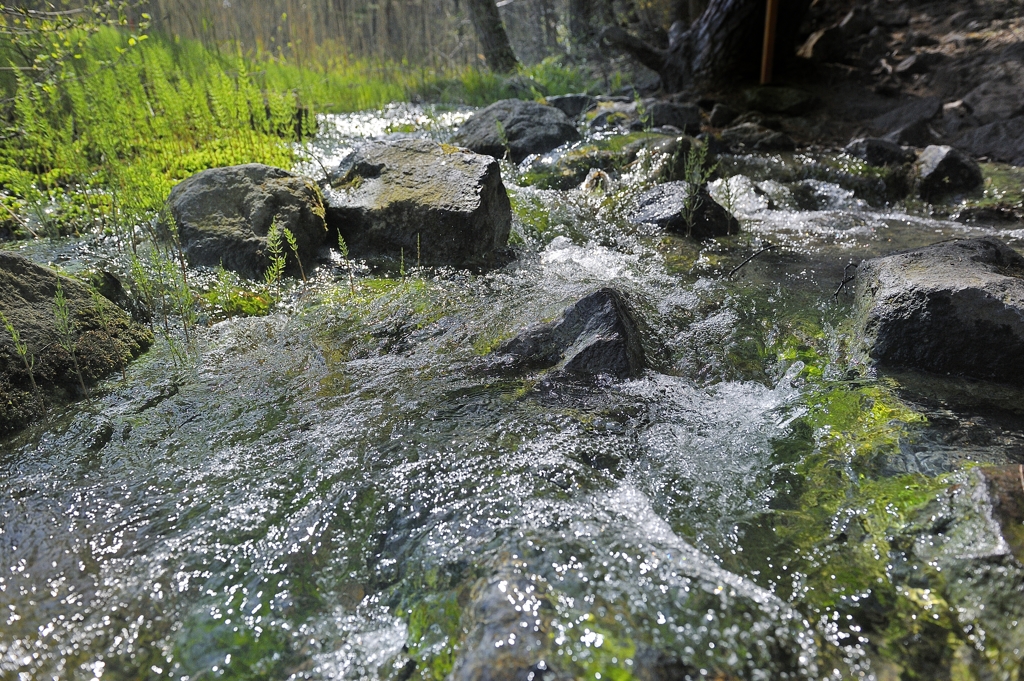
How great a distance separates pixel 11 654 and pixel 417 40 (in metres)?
10.4

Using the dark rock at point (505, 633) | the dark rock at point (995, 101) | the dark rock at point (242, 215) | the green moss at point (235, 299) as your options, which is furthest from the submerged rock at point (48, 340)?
the dark rock at point (995, 101)

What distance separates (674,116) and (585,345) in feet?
20.4

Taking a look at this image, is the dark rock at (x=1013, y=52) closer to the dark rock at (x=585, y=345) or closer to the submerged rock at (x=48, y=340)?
the dark rock at (x=585, y=345)

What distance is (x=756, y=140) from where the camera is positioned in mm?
7172

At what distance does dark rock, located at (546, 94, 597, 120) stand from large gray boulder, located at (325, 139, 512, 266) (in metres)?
4.98

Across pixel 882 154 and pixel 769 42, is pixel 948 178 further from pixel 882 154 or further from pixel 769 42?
pixel 769 42

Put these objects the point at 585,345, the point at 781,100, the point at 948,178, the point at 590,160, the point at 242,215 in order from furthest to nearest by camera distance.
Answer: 1. the point at 781,100
2. the point at 590,160
3. the point at 948,178
4. the point at 242,215
5. the point at 585,345

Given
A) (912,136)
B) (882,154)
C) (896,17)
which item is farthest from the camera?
(896,17)

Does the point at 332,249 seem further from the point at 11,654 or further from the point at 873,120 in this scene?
the point at 873,120

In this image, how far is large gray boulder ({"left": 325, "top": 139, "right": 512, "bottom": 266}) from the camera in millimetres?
4086

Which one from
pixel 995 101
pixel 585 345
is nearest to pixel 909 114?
pixel 995 101

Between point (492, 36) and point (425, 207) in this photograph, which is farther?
point (492, 36)

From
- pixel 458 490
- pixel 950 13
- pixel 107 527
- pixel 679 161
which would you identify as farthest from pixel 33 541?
pixel 950 13

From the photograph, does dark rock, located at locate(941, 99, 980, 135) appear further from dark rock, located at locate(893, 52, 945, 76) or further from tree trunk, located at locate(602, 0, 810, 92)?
tree trunk, located at locate(602, 0, 810, 92)
